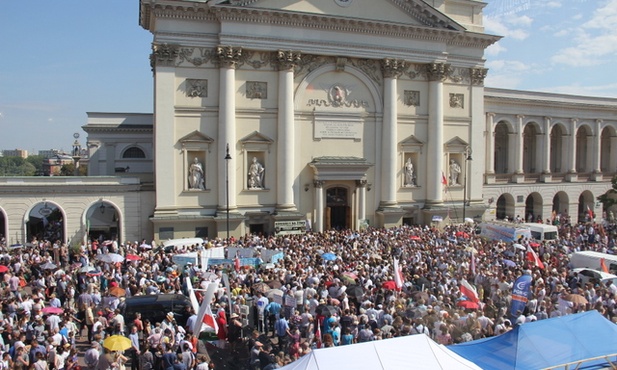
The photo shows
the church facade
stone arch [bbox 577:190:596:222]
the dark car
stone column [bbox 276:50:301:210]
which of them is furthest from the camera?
stone arch [bbox 577:190:596:222]

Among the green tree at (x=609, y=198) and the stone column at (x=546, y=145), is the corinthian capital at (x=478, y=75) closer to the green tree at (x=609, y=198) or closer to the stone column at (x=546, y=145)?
the stone column at (x=546, y=145)

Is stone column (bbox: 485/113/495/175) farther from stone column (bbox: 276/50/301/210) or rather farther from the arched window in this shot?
the arched window

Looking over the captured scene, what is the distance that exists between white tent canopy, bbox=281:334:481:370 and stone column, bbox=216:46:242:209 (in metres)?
23.5

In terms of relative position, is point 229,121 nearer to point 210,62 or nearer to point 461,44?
point 210,62

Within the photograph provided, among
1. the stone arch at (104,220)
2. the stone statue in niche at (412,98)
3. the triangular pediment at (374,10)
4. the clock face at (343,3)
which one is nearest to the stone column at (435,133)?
the stone statue in niche at (412,98)

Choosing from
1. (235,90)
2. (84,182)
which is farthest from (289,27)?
(84,182)

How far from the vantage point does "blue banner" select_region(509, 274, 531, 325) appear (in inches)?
619

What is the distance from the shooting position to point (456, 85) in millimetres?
39469

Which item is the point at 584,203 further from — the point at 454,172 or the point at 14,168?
the point at 14,168

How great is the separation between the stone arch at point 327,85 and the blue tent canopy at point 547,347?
25203mm

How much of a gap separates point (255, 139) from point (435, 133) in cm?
1320

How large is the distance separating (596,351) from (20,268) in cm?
2036

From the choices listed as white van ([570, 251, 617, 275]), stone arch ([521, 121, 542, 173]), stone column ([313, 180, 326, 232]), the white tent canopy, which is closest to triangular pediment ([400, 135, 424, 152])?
stone column ([313, 180, 326, 232])

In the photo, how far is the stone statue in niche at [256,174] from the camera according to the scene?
33.9m
